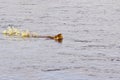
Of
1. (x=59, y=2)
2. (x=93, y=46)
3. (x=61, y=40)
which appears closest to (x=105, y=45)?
(x=93, y=46)

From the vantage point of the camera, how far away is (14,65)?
28.4m

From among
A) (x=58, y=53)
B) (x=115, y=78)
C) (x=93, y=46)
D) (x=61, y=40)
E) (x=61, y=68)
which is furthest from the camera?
(x=61, y=40)

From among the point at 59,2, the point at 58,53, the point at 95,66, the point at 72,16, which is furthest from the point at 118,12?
the point at 95,66

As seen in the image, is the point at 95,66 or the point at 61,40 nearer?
the point at 95,66

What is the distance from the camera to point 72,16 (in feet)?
156

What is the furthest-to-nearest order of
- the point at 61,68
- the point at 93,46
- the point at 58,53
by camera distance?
the point at 93,46 → the point at 58,53 → the point at 61,68

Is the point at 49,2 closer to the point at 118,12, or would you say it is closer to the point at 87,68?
the point at 118,12

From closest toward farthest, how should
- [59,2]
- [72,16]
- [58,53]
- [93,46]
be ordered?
[58,53] < [93,46] < [72,16] < [59,2]

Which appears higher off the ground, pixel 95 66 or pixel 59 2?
pixel 59 2

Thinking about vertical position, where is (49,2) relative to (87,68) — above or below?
above

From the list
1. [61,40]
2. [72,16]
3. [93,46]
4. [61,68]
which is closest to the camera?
[61,68]

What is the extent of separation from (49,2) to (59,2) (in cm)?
115

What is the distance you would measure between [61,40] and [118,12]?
14868 millimetres

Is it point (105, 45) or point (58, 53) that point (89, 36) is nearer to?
point (105, 45)
